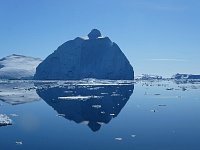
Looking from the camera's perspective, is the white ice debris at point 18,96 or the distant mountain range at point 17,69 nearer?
the white ice debris at point 18,96

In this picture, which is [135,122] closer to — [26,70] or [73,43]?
[73,43]

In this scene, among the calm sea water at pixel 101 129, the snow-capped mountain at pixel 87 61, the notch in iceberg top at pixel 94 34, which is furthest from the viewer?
the notch in iceberg top at pixel 94 34

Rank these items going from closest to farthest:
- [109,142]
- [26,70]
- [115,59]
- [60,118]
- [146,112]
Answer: [109,142], [60,118], [146,112], [115,59], [26,70]

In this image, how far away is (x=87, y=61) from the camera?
129 m

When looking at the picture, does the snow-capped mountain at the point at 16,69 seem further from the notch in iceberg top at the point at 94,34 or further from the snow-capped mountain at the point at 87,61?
the notch in iceberg top at the point at 94,34

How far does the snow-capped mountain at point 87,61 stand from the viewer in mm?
124750

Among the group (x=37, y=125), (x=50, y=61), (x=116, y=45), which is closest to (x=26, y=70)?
(x=50, y=61)

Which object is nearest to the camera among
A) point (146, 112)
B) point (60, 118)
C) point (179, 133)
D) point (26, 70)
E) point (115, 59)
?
point (179, 133)

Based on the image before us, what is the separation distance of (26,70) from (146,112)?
141 m

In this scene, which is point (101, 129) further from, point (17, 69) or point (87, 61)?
point (17, 69)

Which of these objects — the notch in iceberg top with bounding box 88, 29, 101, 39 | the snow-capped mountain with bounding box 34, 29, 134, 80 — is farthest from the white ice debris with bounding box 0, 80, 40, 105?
the notch in iceberg top with bounding box 88, 29, 101, 39

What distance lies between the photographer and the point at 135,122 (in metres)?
31.8

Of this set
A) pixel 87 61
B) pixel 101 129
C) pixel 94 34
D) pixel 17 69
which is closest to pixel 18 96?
pixel 101 129

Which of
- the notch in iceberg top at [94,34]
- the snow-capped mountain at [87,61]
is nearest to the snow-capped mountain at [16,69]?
the snow-capped mountain at [87,61]
